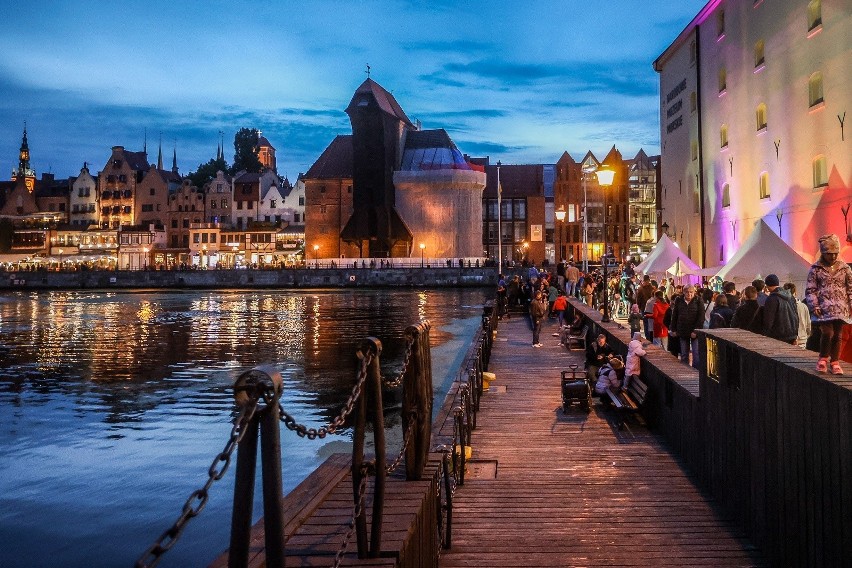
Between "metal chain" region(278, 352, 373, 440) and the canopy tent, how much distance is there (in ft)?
52.5

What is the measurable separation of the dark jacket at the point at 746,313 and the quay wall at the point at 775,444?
240 centimetres

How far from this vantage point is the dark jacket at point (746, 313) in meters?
11.3

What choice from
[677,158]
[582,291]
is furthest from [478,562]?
[677,158]

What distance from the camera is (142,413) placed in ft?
60.0

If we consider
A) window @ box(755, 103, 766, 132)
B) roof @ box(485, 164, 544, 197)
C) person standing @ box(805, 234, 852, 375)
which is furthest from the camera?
roof @ box(485, 164, 544, 197)

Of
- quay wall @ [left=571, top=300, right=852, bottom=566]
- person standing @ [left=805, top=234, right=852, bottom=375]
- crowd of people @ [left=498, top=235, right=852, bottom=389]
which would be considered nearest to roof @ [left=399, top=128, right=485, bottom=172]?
crowd of people @ [left=498, top=235, right=852, bottom=389]

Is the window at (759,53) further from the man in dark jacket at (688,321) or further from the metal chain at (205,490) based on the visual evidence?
the metal chain at (205,490)

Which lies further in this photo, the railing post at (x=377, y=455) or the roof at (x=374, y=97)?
the roof at (x=374, y=97)

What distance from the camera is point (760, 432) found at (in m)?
6.40

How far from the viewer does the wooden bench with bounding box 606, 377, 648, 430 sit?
11406 millimetres

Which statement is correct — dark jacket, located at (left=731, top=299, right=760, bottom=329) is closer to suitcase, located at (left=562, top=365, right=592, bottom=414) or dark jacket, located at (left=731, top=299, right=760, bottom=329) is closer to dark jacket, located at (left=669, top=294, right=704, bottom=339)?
suitcase, located at (left=562, top=365, right=592, bottom=414)

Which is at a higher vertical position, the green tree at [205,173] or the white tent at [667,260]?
the green tree at [205,173]

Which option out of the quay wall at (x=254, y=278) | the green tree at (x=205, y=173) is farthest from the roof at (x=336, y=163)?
the green tree at (x=205, y=173)

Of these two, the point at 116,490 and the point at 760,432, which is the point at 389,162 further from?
the point at 760,432
